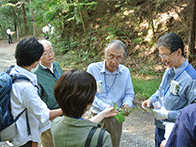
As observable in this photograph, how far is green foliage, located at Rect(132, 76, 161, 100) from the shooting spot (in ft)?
19.2

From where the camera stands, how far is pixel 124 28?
970 centimetres

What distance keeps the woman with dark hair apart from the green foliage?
4.72 m

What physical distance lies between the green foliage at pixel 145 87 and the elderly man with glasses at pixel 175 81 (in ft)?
11.8

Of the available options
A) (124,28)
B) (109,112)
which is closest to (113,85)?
(109,112)

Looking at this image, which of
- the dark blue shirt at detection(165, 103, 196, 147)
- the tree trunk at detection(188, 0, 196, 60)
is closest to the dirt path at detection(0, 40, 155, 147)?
the dark blue shirt at detection(165, 103, 196, 147)

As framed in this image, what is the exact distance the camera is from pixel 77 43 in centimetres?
1269

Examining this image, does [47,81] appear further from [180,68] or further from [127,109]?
[180,68]

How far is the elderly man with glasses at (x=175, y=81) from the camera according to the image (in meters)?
2.01

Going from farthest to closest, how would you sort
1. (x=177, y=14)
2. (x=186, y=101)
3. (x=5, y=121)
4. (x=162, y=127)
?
(x=177, y=14) → (x=162, y=127) → (x=186, y=101) → (x=5, y=121)

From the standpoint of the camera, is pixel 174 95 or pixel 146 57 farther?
pixel 146 57

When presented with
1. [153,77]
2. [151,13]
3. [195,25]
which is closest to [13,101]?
[153,77]

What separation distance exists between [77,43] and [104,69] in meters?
10.4

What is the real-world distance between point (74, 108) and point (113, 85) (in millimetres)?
1317

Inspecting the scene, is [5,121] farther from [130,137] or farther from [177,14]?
[177,14]
